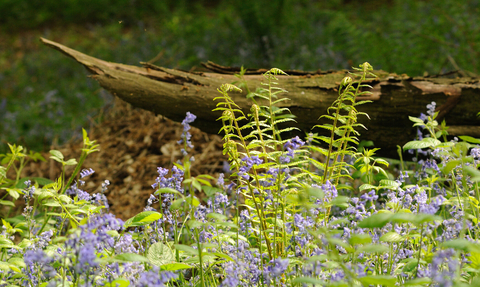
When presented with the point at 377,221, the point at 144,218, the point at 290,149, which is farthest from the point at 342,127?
the point at 144,218

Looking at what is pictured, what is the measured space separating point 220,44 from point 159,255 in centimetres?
620

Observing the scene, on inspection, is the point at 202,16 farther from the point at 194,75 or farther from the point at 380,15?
the point at 194,75

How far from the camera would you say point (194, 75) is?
10.2ft

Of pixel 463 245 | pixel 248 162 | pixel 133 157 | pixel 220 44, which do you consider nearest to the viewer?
pixel 463 245

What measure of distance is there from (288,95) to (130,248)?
62.6 inches

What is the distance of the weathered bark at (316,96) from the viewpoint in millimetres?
2881

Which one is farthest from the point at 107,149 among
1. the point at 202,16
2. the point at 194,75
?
the point at 202,16

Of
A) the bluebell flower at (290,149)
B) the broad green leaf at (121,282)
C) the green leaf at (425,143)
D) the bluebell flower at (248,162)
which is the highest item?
the green leaf at (425,143)

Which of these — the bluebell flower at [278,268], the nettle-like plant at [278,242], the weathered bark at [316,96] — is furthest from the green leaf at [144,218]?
the weathered bark at [316,96]

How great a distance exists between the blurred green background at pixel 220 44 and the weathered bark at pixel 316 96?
2.69 feet

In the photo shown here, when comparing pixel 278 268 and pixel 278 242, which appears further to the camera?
pixel 278 242

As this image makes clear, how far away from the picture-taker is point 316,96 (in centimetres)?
291

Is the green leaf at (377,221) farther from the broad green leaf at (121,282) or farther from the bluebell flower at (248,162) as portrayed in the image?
the broad green leaf at (121,282)

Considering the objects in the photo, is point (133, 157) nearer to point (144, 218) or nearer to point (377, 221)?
point (144, 218)
